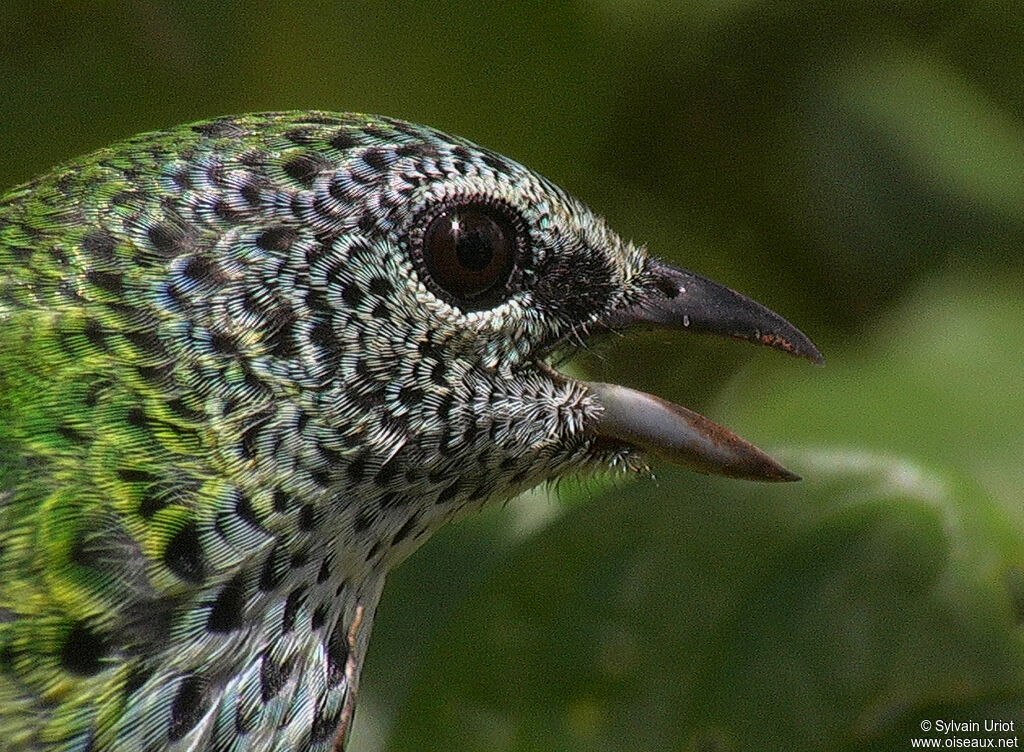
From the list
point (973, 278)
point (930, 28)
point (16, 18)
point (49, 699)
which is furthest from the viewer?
point (930, 28)

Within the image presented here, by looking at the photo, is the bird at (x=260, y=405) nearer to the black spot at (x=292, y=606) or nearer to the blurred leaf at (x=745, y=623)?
the black spot at (x=292, y=606)

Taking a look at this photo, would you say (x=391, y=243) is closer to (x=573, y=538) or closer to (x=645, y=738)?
(x=573, y=538)

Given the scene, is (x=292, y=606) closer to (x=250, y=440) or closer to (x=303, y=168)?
(x=250, y=440)

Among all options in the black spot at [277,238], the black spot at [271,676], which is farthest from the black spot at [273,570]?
the black spot at [277,238]

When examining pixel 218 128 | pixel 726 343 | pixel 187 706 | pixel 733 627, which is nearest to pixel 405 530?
pixel 187 706

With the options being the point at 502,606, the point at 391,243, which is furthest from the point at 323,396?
the point at 502,606

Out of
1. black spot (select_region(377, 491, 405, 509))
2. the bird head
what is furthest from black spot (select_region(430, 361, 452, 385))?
black spot (select_region(377, 491, 405, 509))
